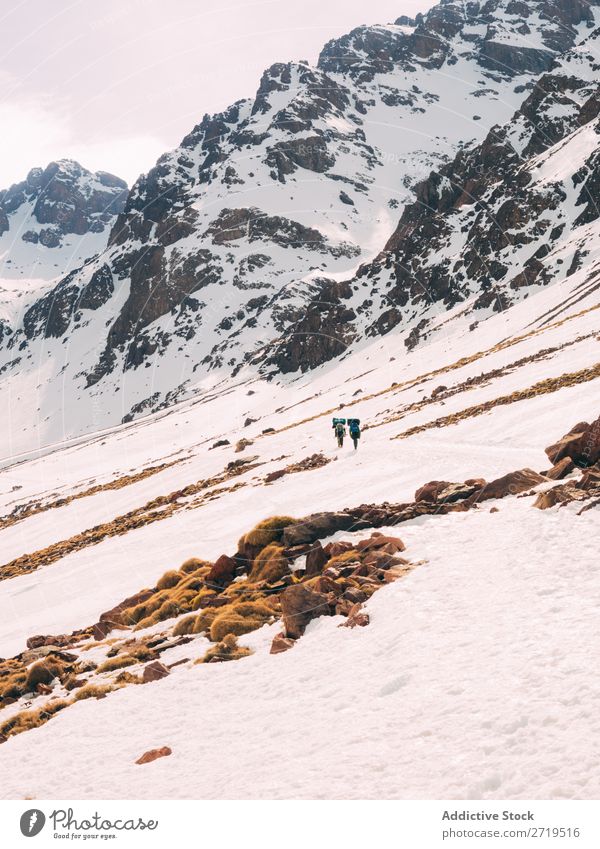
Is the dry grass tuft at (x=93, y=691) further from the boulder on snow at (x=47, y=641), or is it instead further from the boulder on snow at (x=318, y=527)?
the boulder on snow at (x=318, y=527)

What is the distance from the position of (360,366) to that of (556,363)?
239ft

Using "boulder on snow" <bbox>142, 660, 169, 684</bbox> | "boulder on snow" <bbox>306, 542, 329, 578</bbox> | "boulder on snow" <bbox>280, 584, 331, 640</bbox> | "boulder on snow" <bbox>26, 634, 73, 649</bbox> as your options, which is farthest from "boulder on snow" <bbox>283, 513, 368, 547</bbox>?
"boulder on snow" <bbox>26, 634, 73, 649</bbox>

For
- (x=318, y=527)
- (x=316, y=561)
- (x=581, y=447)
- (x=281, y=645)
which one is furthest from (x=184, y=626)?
(x=581, y=447)

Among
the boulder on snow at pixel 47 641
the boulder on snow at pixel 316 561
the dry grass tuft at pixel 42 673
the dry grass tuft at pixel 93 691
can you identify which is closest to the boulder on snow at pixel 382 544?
the boulder on snow at pixel 316 561

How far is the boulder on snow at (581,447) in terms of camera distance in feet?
49.4

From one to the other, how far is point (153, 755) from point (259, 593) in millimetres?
6040

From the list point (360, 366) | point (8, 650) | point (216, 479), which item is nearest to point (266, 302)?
point (360, 366)

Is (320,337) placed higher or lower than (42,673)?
higher

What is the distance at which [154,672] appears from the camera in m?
11.6

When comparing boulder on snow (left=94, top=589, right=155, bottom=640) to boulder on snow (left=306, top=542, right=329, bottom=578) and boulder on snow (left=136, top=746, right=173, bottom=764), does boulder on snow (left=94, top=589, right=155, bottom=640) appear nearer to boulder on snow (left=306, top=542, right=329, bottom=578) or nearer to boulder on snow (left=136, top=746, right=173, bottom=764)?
boulder on snow (left=306, top=542, right=329, bottom=578)

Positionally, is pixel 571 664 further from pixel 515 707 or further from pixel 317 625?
pixel 317 625

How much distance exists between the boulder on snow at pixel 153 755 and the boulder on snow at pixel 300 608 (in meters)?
3.33

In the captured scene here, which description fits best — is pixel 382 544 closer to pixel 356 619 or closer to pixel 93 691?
pixel 356 619

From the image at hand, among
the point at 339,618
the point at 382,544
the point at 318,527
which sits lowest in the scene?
the point at 339,618
